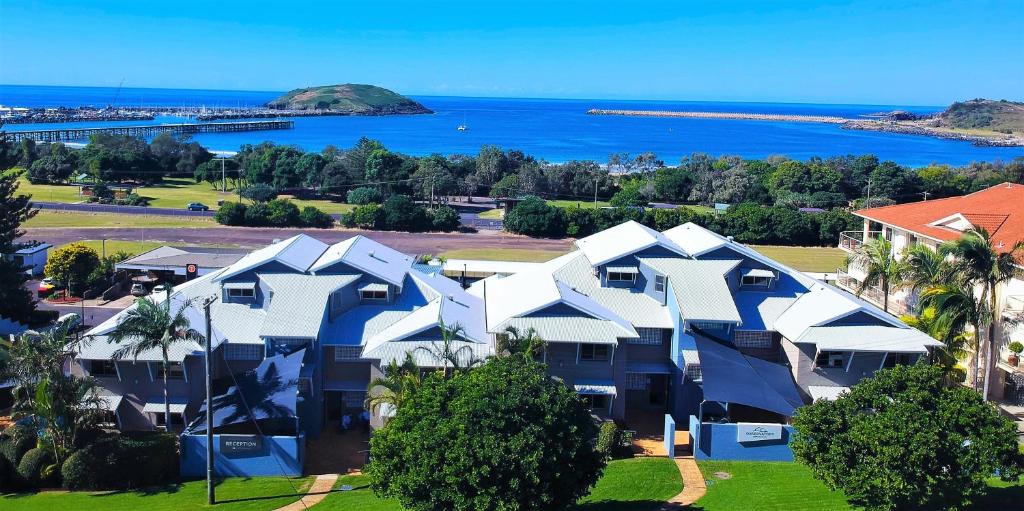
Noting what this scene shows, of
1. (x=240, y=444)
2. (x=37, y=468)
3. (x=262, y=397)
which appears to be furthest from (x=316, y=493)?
(x=37, y=468)

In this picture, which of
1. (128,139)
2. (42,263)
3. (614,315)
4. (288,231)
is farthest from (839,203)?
(128,139)

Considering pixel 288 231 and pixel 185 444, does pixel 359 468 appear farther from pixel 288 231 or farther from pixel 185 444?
pixel 288 231

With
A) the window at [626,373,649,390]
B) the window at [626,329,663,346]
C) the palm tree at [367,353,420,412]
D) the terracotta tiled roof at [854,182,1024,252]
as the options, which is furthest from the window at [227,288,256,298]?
the terracotta tiled roof at [854,182,1024,252]

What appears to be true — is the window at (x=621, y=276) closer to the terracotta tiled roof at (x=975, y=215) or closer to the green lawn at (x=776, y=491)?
the green lawn at (x=776, y=491)

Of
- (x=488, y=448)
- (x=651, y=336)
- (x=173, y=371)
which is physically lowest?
(x=173, y=371)

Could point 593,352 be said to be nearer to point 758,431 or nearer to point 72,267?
point 758,431
